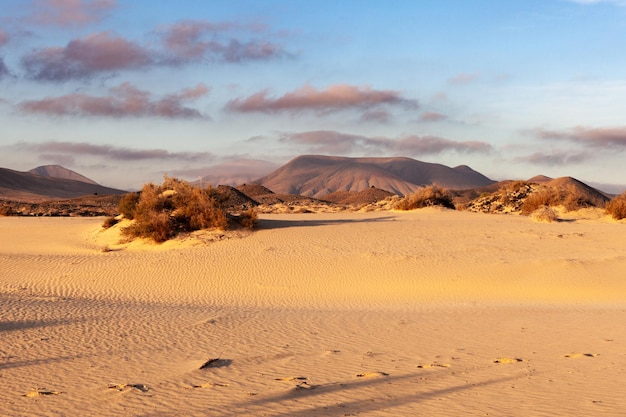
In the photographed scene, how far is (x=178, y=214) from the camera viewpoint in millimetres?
23859

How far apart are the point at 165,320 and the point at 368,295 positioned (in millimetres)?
6151

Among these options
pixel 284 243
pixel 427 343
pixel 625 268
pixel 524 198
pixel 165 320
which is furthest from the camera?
pixel 524 198

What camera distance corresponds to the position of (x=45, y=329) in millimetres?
10914

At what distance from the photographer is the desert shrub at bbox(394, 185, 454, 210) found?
35.3 metres

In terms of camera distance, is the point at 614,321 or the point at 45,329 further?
the point at 614,321

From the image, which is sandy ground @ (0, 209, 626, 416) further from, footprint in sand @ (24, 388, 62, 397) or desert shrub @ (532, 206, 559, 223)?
desert shrub @ (532, 206, 559, 223)

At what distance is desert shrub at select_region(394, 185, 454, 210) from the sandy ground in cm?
886

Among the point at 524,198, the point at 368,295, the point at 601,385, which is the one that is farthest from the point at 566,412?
the point at 524,198

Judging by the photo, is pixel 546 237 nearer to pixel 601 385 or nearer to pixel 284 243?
pixel 284 243

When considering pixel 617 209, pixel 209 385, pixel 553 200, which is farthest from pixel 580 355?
pixel 553 200

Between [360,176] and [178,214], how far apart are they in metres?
104

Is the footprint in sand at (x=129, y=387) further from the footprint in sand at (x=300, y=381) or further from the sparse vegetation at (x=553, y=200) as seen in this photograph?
the sparse vegetation at (x=553, y=200)

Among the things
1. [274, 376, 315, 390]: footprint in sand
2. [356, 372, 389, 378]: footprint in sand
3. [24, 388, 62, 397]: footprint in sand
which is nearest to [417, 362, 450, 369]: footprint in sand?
[356, 372, 389, 378]: footprint in sand

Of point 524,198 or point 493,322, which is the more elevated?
point 524,198
